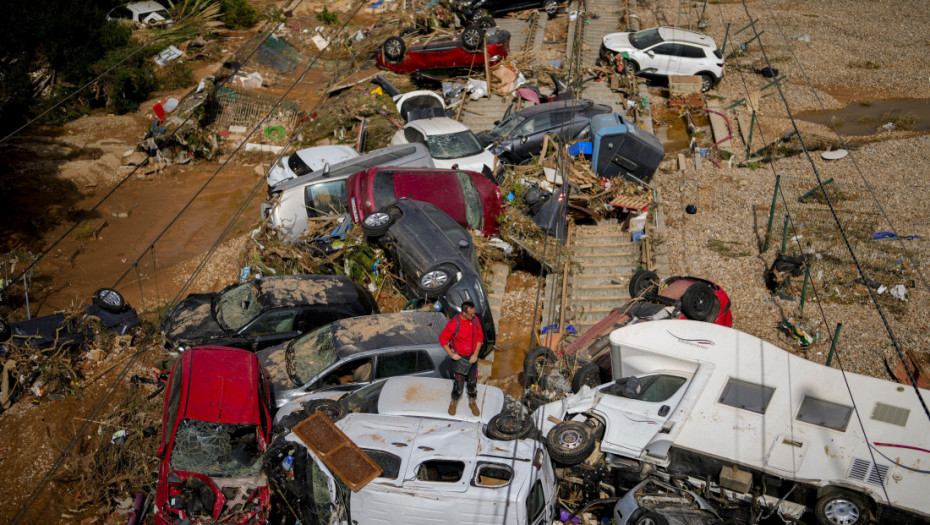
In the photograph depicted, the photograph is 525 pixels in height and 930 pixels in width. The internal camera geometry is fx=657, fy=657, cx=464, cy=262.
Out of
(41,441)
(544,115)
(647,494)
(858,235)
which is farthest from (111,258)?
(858,235)

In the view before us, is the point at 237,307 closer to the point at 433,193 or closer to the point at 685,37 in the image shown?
the point at 433,193

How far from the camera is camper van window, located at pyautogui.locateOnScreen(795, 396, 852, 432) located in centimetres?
712

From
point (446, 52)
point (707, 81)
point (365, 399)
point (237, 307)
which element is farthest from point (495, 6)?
point (365, 399)

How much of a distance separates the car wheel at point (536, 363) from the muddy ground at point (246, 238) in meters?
0.63

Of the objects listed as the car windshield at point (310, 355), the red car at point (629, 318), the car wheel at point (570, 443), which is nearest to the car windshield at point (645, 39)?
the red car at point (629, 318)

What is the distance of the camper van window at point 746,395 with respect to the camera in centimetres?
742

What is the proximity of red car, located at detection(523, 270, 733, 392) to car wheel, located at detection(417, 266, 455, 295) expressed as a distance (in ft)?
5.43

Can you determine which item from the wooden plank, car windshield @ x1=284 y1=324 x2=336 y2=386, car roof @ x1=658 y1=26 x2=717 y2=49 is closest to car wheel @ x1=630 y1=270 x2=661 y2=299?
car windshield @ x1=284 y1=324 x2=336 y2=386

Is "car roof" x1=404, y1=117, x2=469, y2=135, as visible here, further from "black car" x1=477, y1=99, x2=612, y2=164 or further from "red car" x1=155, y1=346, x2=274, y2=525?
"red car" x1=155, y1=346, x2=274, y2=525

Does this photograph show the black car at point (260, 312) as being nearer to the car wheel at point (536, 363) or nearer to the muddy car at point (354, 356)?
the muddy car at point (354, 356)

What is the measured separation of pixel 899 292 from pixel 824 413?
514cm

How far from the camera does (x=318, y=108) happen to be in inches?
719

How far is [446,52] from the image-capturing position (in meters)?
18.8

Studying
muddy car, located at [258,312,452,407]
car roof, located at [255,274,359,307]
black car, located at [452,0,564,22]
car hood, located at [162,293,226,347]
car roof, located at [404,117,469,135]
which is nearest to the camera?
muddy car, located at [258,312,452,407]
